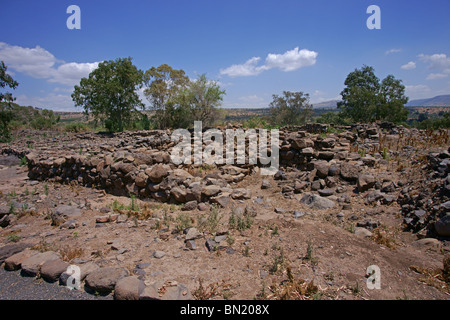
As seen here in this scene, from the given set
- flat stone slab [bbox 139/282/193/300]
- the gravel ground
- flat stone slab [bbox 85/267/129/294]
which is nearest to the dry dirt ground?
flat stone slab [bbox 139/282/193/300]

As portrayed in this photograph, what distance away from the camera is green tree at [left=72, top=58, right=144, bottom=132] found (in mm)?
18781

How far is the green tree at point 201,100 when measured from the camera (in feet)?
52.0

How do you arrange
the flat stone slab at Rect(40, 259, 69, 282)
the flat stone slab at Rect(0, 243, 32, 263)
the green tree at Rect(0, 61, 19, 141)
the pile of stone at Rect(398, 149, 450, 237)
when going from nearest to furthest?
the flat stone slab at Rect(40, 259, 69, 282), the flat stone slab at Rect(0, 243, 32, 263), the pile of stone at Rect(398, 149, 450, 237), the green tree at Rect(0, 61, 19, 141)

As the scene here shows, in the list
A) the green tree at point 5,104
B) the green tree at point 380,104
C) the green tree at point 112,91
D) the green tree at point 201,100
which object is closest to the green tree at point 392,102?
the green tree at point 380,104

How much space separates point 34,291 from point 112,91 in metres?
17.8

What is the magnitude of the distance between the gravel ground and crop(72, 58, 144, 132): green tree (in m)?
17.4

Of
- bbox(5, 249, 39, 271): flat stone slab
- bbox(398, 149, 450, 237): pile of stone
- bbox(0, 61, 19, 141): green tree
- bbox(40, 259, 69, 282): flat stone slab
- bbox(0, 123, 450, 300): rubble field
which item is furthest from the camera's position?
bbox(0, 61, 19, 141): green tree

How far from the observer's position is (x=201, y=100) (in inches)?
641

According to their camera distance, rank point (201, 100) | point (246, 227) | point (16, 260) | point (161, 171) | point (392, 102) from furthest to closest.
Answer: point (392, 102)
point (201, 100)
point (161, 171)
point (246, 227)
point (16, 260)

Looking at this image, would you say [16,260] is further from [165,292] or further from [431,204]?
[431,204]

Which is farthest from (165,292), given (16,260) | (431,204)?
(431,204)

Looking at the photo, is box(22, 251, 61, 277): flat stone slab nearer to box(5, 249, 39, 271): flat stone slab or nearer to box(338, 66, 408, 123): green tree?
box(5, 249, 39, 271): flat stone slab

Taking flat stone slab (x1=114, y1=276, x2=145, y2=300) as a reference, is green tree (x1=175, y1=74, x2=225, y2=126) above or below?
above
